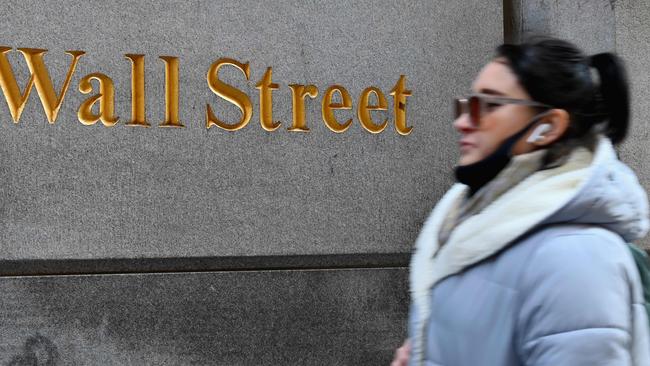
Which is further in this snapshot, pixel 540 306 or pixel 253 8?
pixel 253 8

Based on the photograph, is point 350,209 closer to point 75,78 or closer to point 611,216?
point 75,78

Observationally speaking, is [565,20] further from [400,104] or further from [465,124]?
[465,124]

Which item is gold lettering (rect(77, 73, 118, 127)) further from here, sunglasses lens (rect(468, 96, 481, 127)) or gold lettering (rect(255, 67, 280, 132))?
sunglasses lens (rect(468, 96, 481, 127))

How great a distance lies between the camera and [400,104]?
19.6ft

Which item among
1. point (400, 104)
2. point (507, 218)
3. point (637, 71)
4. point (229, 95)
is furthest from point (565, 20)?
point (507, 218)

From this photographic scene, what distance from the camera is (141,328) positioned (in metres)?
5.20

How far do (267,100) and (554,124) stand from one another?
12.0 feet

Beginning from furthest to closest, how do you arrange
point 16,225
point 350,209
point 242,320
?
point 350,209
point 242,320
point 16,225

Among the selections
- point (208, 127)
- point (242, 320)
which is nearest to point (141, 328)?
point (242, 320)

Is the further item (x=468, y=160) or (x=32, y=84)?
(x=32, y=84)

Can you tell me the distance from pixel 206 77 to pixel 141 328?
1.30m

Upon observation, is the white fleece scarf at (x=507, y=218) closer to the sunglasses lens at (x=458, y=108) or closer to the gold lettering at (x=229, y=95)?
the sunglasses lens at (x=458, y=108)

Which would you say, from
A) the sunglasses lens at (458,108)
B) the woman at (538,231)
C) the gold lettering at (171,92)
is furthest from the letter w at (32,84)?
the woman at (538,231)

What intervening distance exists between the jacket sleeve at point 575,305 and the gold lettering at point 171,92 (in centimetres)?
368
